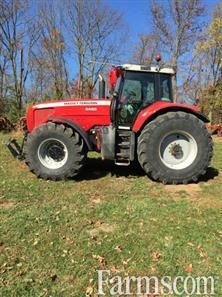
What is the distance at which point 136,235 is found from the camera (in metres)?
4.48

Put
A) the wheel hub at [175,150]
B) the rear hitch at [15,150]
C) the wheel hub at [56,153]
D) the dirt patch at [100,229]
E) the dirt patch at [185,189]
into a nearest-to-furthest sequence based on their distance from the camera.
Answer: the dirt patch at [100,229], the dirt patch at [185,189], the wheel hub at [175,150], the wheel hub at [56,153], the rear hitch at [15,150]

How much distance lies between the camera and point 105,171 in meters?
7.54

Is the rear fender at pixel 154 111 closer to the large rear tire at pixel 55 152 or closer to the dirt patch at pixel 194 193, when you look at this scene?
the large rear tire at pixel 55 152

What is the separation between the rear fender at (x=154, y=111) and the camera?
660cm

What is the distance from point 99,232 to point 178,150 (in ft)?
9.01

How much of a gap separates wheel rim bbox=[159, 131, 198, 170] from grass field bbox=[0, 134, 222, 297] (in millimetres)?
465

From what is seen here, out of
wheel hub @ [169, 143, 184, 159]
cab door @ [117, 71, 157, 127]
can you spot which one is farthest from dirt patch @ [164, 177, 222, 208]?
cab door @ [117, 71, 157, 127]

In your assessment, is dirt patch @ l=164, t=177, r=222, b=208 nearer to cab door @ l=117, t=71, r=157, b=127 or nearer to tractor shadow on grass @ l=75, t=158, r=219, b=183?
tractor shadow on grass @ l=75, t=158, r=219, b=183

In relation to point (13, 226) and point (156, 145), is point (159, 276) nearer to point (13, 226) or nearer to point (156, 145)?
point (13, 226)

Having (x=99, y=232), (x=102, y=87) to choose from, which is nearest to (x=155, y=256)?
(x=99, y=232)

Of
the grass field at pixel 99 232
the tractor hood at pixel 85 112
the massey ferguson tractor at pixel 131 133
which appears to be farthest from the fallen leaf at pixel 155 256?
the tractor hood at pixel 85 112

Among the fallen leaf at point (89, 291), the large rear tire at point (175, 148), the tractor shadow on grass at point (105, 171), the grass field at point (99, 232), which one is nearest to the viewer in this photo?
the fallen leaf at point (89, 291)

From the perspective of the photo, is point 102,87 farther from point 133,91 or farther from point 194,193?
point 194,193

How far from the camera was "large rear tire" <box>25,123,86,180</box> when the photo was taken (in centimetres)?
665
